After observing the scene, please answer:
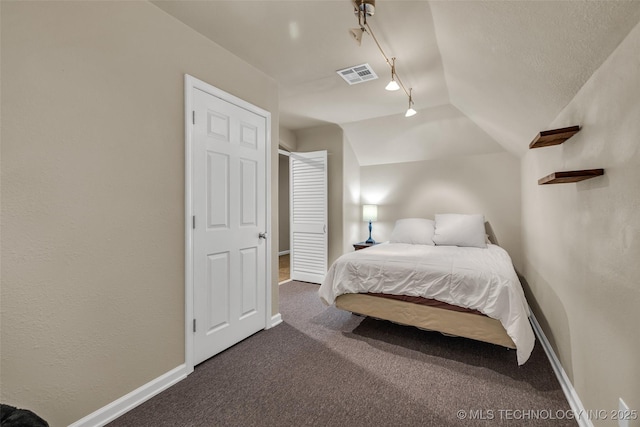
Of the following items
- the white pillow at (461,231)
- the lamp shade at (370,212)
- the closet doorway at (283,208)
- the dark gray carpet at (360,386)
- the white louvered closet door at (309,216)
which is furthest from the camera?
the closet doorway at (283,208)

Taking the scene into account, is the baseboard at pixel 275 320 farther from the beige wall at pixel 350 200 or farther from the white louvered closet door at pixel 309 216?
the beige wall at pixel 350 200

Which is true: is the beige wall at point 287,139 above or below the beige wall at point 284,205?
above

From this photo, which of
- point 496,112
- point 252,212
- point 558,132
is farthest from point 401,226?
point 558,132

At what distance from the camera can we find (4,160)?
128cm

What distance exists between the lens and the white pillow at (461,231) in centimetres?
364

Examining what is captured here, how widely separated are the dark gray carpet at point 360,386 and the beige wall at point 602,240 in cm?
35

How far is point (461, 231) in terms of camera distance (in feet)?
12.2

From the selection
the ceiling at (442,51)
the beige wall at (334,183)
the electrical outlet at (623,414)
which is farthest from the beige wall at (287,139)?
the electrical outlet at (623,414)

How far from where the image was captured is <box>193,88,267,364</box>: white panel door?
217 cm

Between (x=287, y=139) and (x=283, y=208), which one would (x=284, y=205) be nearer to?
(x=283, y=208)

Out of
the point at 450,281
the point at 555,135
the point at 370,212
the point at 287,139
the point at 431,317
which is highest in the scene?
the point at 287,139

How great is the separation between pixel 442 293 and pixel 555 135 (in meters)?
1.35

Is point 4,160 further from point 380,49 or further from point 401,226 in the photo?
point 401,226

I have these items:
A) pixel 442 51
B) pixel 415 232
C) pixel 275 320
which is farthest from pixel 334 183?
pixel 442 51
